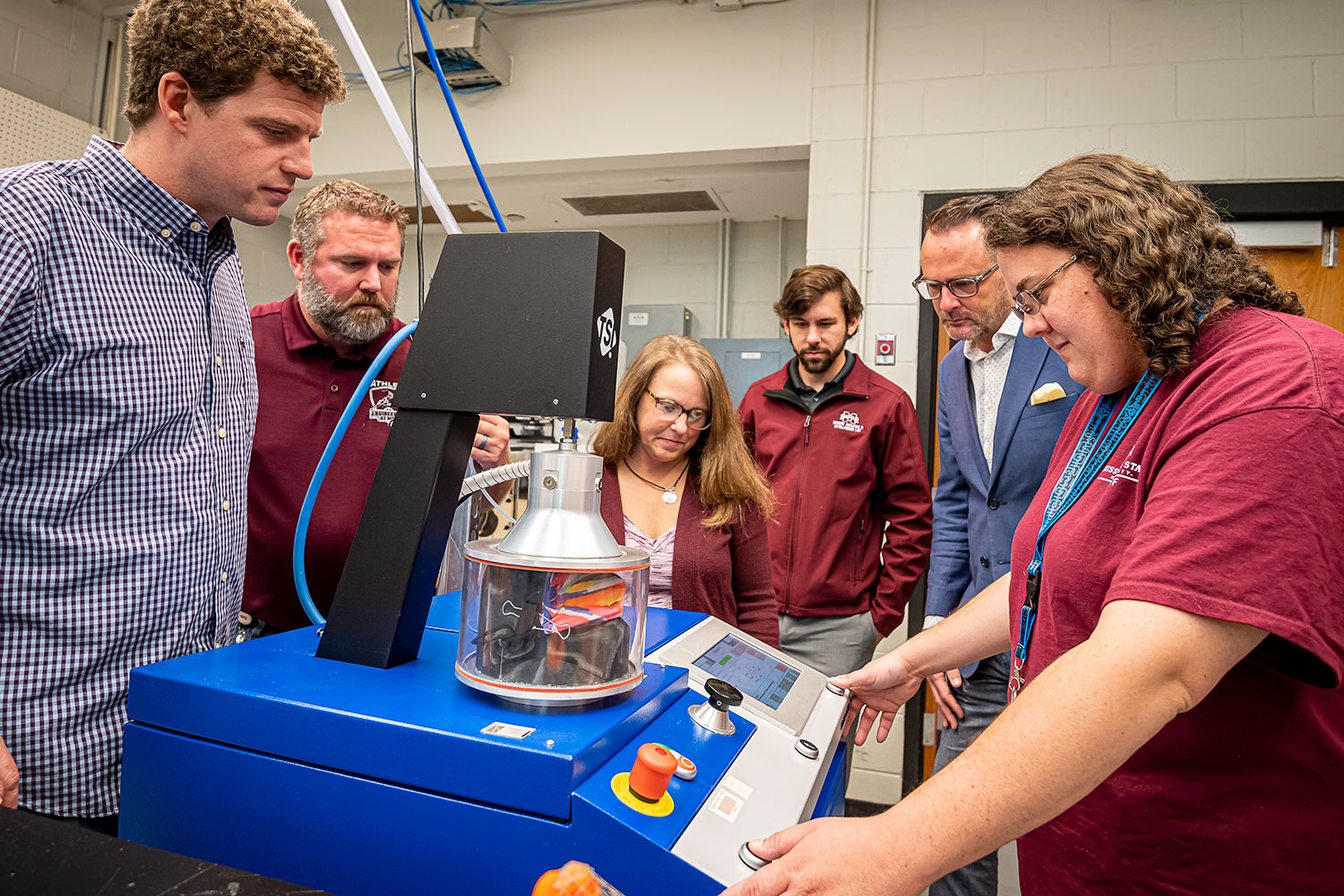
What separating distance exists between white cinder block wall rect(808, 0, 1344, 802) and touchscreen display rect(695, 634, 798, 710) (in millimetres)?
2161

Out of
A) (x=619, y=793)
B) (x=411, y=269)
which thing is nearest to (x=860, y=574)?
(x=619, y=793)

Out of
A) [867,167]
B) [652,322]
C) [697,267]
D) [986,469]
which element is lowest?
[986,469]

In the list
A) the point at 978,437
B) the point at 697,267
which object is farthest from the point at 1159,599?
the point at 697,267

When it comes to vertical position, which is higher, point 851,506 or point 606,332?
point 606,332

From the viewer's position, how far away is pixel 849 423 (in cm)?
244

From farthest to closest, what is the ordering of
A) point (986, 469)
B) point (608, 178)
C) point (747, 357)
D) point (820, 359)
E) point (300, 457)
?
point (608, 178) → point (747, 357) → point (820, 359) → point (986, 469) → point (300, 457)

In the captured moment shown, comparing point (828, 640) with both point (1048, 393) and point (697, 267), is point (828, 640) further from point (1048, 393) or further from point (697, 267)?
point (697, 267)

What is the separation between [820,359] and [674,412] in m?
0.93

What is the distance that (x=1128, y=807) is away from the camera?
796 mm

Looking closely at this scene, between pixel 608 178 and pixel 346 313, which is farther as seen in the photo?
pixel 608 178

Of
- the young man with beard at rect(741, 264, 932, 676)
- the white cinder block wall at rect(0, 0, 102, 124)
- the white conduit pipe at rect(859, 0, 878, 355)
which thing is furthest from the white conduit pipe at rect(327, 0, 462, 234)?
the white cinder block wall at rect(0, 0, 102, 124)

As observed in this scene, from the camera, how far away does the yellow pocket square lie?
167cm

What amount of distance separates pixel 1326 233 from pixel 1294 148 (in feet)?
1.14

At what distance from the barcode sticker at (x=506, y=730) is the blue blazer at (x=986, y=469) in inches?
54.2
